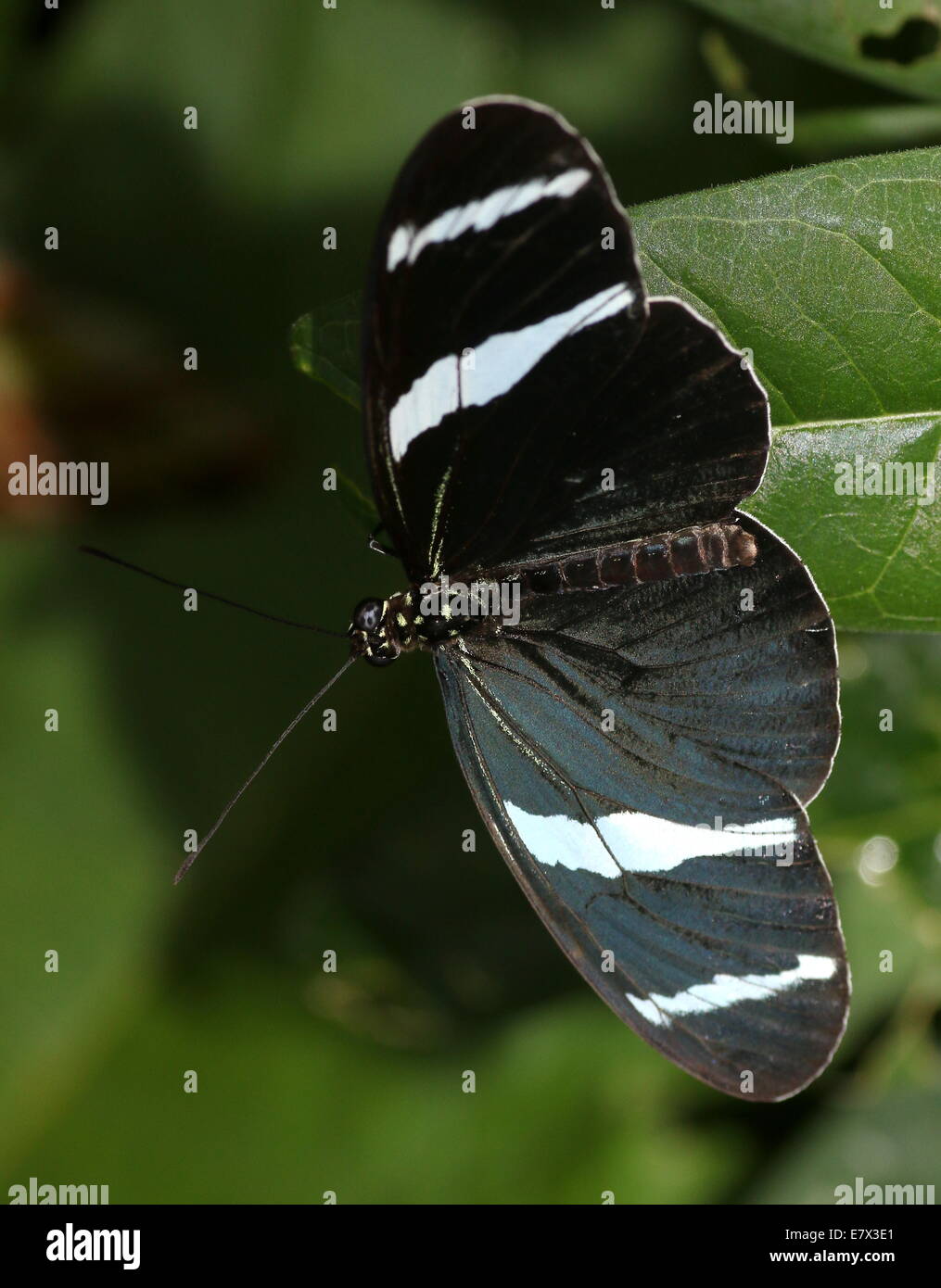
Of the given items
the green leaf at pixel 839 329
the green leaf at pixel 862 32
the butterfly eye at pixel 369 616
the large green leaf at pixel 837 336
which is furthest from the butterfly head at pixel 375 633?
the green leaf at pixel 862 32

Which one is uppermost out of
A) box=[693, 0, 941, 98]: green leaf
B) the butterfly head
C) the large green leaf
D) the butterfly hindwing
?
box=[693, 0, 941, 98]: green leaf

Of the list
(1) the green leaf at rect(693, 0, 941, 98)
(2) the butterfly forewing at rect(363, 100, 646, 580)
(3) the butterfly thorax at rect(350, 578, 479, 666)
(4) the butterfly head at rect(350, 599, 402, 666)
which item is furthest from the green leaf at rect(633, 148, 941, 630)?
(4) the butterfly head at rect(350, 599, 402, 666)

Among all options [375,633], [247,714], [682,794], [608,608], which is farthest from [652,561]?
[247,714]

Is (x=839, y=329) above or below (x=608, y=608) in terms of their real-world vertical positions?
above

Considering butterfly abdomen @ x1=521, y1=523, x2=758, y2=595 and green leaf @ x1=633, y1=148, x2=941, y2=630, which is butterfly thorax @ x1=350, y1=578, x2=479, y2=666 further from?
green leaf @ x1=633, y1=148, x2=941, y2=630

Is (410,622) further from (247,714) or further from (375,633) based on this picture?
(247,714)
